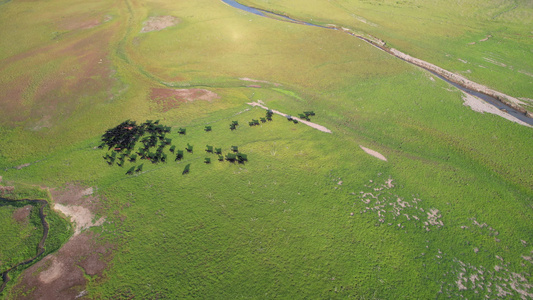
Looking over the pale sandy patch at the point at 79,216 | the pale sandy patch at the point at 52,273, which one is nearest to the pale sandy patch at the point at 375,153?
the pale sandy patch at the point at 79,216

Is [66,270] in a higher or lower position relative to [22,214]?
lower

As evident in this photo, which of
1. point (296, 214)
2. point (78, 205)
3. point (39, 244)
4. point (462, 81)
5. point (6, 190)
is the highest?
point (462, 81)

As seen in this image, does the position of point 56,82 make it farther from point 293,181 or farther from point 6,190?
point 293,181

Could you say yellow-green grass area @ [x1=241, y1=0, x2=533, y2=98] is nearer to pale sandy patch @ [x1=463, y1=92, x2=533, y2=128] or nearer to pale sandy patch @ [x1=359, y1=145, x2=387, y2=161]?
pale sandy patch @ [x1=463, y1=92, x2=533, y2=128]

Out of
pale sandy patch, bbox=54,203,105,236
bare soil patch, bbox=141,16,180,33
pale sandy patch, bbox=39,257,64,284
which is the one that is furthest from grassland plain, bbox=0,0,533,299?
bare soil patch, bbox=141,16,180,33

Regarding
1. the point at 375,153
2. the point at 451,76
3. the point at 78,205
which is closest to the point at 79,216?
the point at 78,205

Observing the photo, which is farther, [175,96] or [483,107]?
[175,96]

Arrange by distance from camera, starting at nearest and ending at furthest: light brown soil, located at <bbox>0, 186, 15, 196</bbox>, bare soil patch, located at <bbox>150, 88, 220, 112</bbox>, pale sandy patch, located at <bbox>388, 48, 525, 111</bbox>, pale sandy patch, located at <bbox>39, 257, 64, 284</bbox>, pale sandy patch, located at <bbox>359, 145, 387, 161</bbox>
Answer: pale sandy patch, located at <bbox>39, 257, 64, 284</bbox> → light brown soil, located at <bbox>0, 186, 15, 196</bbox> → pale sandy patch, located at <bbox>359, 145, 387, 161</bbox> → bare soil patch, located at <bbox>150, 88, 220, 112</bbox> → pale sandy patch, located at <bbox>388, 48, 525, 111</bbox>
